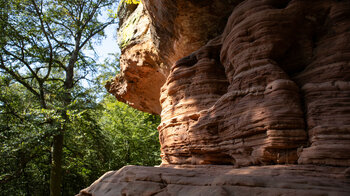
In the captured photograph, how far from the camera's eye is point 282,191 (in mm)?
2840

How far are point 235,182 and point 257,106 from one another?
1.77 metres

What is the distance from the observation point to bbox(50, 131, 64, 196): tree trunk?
10.6m

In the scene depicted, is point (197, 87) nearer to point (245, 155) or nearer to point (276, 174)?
point (245, 155)

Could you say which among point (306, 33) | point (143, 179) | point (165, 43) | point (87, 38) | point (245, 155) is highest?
point (87, 38)

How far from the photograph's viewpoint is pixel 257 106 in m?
4.48

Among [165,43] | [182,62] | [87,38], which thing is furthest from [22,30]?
[182,62]

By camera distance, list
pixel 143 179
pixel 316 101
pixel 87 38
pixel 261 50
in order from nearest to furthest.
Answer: pixel 316 101, pixel 143 179, pixel 261 50, pixel 87 38

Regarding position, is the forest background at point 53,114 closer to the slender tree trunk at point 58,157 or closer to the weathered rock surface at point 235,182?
the slender tree trunk at point 58,157

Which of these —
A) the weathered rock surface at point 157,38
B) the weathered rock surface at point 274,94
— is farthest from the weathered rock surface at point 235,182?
the weathered rock surface at point 157,38

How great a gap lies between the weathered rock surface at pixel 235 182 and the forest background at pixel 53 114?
6.08 metres

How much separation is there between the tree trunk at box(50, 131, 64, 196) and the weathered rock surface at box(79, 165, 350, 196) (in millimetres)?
6950

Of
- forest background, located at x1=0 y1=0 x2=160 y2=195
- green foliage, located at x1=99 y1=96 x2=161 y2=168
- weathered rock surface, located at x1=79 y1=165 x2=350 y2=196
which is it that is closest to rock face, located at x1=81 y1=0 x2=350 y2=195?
weathered rock surface, located at x1=79 y1=165 x2=350 y2=196

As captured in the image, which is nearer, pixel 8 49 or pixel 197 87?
pixel 197 87

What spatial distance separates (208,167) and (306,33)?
3950 millimetres
